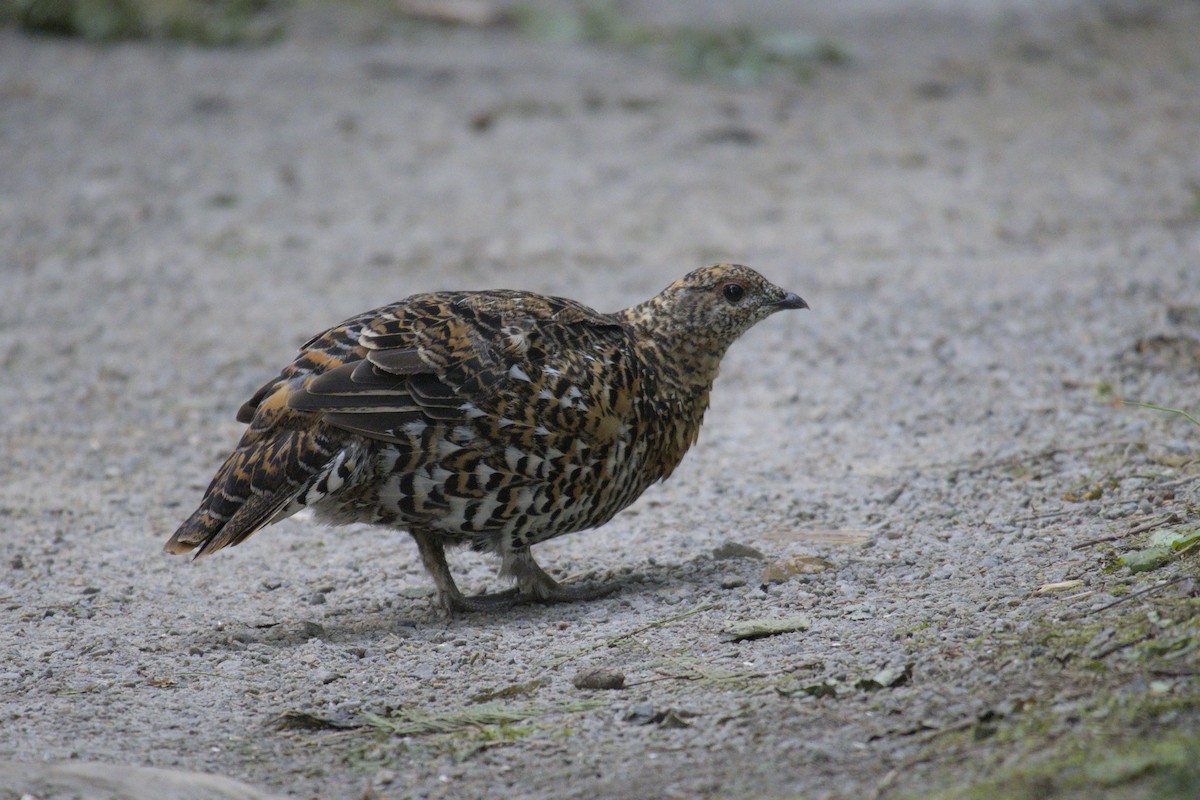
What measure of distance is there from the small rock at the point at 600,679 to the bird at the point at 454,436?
0.90m

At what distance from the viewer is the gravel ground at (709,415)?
419 cm

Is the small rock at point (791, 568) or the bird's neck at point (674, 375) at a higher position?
the bird's neck at point (674, 375)

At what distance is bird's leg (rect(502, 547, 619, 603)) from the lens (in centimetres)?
565

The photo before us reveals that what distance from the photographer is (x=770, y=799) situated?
3.64 m

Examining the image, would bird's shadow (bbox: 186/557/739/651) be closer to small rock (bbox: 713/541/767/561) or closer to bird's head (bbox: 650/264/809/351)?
small rock (bbox: 713/541/767/561)

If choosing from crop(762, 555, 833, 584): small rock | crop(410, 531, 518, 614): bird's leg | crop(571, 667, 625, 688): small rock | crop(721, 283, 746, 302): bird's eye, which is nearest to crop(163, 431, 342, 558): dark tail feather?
crop(410, 531, 518, 614): bird's leg

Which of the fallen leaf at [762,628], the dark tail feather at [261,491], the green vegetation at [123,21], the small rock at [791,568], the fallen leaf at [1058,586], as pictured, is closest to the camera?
the fallen leaf at [1058,586]

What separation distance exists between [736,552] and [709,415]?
208 centimetres

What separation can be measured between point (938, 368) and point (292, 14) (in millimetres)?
11281

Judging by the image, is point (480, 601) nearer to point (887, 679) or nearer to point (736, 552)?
point (736, 552)

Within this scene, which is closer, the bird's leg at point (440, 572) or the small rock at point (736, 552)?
the bird's leg at point (440, 572)

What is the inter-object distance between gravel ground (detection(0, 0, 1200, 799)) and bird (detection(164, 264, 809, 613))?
0.43m

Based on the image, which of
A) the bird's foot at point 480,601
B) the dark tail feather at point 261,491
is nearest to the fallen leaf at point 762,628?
the bird's foot at point 480,601

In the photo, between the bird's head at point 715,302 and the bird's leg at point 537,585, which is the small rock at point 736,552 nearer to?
the bird's leg at point 537,585
